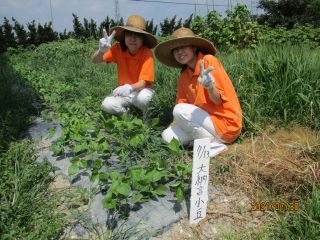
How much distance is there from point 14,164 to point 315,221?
70.5 inches

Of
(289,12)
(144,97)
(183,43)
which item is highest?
(289,12)

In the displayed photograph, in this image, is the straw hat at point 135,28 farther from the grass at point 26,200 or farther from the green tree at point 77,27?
the green tree at point 77,27

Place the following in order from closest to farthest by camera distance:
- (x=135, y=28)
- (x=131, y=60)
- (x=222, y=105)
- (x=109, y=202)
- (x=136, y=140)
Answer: (x=109, y=202) → (x=136, y=140) → (x=222, y=105) → (x=135, y=28) → (x=131, y=60)

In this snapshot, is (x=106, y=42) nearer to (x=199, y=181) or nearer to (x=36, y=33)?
(x=199, y=181)

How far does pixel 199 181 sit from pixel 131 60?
1.97 metres

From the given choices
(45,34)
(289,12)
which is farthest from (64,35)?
(289,12)

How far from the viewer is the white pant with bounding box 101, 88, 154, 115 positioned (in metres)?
3.46

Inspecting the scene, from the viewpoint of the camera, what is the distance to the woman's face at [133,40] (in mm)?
3387

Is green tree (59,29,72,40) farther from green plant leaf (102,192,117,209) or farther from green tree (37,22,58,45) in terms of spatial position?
green plant leaf (102,192,117,209)

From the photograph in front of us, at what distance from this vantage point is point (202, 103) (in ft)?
9.11

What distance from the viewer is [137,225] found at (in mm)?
1862

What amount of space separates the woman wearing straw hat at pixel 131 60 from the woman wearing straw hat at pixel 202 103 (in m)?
0.56

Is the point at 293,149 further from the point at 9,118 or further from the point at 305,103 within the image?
the point at 9,118

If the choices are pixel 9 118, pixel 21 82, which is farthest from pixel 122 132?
pixel 21 82
